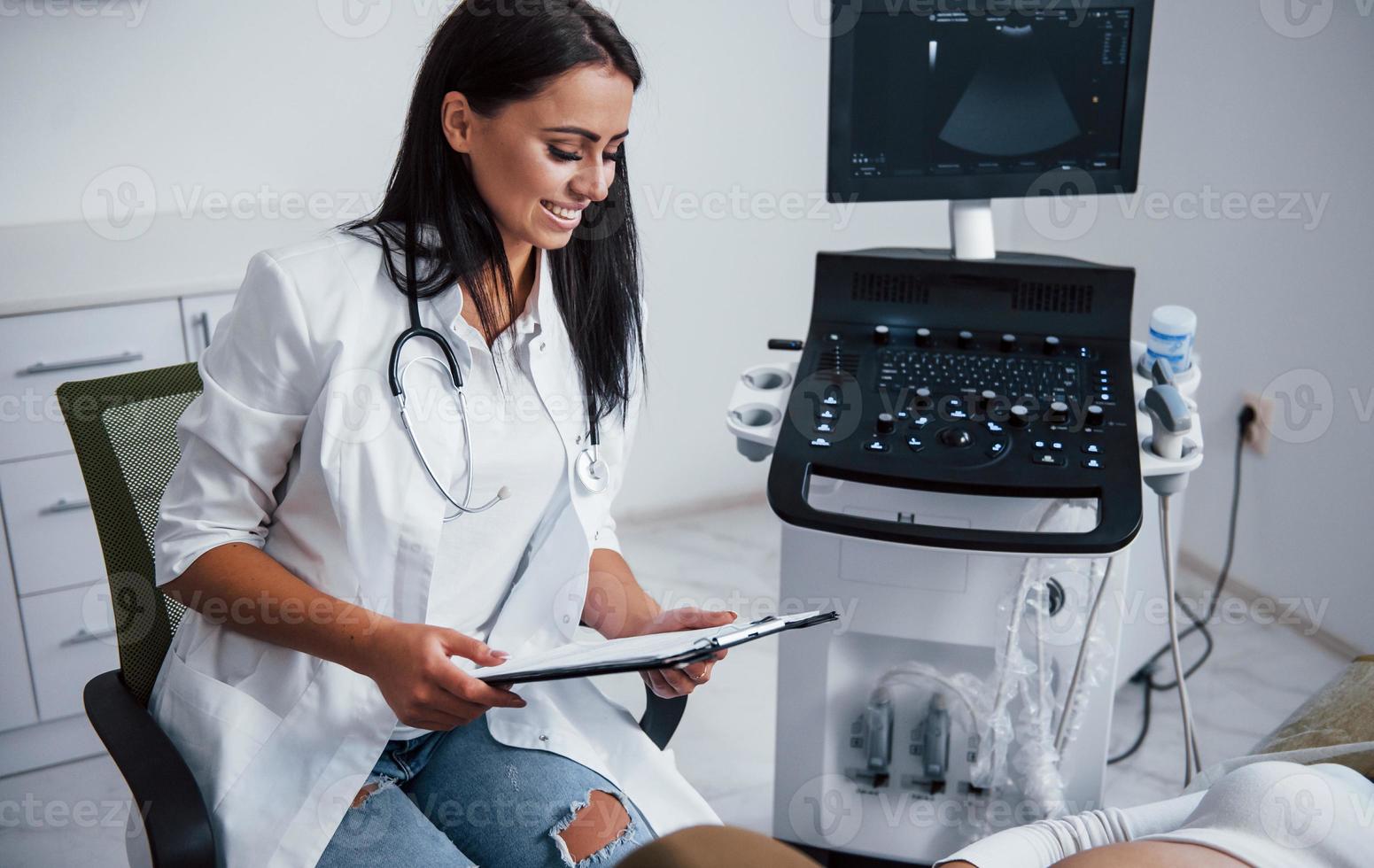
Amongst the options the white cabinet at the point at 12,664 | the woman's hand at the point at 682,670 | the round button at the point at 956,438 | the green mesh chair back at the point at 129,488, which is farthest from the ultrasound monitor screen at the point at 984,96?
the white cabinet at the point at 12,664

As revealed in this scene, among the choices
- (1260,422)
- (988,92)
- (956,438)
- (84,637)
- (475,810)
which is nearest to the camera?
(475,810)

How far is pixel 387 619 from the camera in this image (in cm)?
115

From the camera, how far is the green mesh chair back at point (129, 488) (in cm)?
123

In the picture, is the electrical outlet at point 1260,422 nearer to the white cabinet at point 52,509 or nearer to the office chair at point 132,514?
the office chair at point 132,514

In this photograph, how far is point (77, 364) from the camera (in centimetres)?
203

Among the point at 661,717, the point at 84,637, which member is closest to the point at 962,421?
the point at 661,717

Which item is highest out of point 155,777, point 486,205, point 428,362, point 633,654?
point 486,205

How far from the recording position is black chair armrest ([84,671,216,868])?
39.1 inches

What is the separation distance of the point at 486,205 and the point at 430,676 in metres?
0.49

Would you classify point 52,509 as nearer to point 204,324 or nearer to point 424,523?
point 204,324

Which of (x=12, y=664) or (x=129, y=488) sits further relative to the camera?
(x=12, y=664)

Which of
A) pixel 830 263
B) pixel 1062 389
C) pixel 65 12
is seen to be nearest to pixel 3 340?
pixel 65 12

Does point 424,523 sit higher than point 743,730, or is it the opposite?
point 424,523

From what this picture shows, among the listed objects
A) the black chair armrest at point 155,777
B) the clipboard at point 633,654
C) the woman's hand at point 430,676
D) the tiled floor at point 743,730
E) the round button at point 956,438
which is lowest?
the tiled floor at point 743,730
